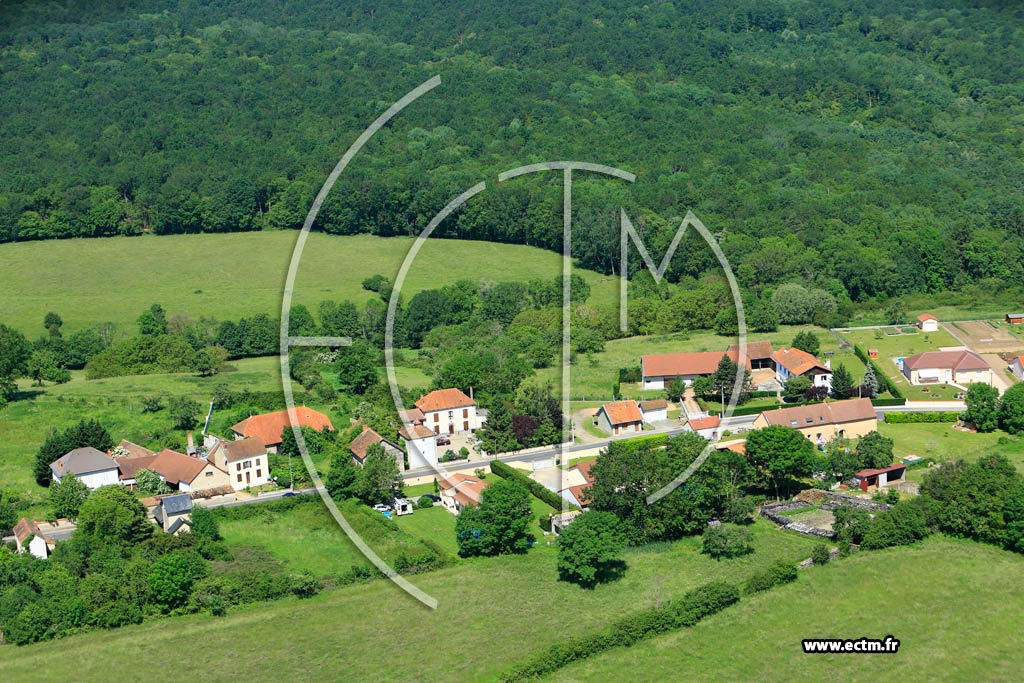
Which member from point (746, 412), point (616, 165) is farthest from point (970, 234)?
point (746, 412)

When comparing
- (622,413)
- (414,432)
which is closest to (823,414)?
(622,413)

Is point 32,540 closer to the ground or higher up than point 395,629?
higher up

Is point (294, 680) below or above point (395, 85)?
below

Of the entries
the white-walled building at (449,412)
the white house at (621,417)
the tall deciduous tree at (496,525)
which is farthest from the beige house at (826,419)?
the tall deciduous tree at (496,525)

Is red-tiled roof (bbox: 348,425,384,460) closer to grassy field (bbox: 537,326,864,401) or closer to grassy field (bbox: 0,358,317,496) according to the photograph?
grassy field (bbox: 0,358,317,496)

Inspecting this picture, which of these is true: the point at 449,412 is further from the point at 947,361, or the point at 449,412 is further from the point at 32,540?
the point at 947,361

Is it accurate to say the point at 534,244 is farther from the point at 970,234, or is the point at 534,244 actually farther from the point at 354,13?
the point at 354,13

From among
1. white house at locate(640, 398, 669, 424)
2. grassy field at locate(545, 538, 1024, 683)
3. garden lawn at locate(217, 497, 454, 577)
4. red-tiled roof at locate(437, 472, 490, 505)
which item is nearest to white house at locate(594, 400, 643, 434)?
white house at locate(640, 398, 669, 424)
